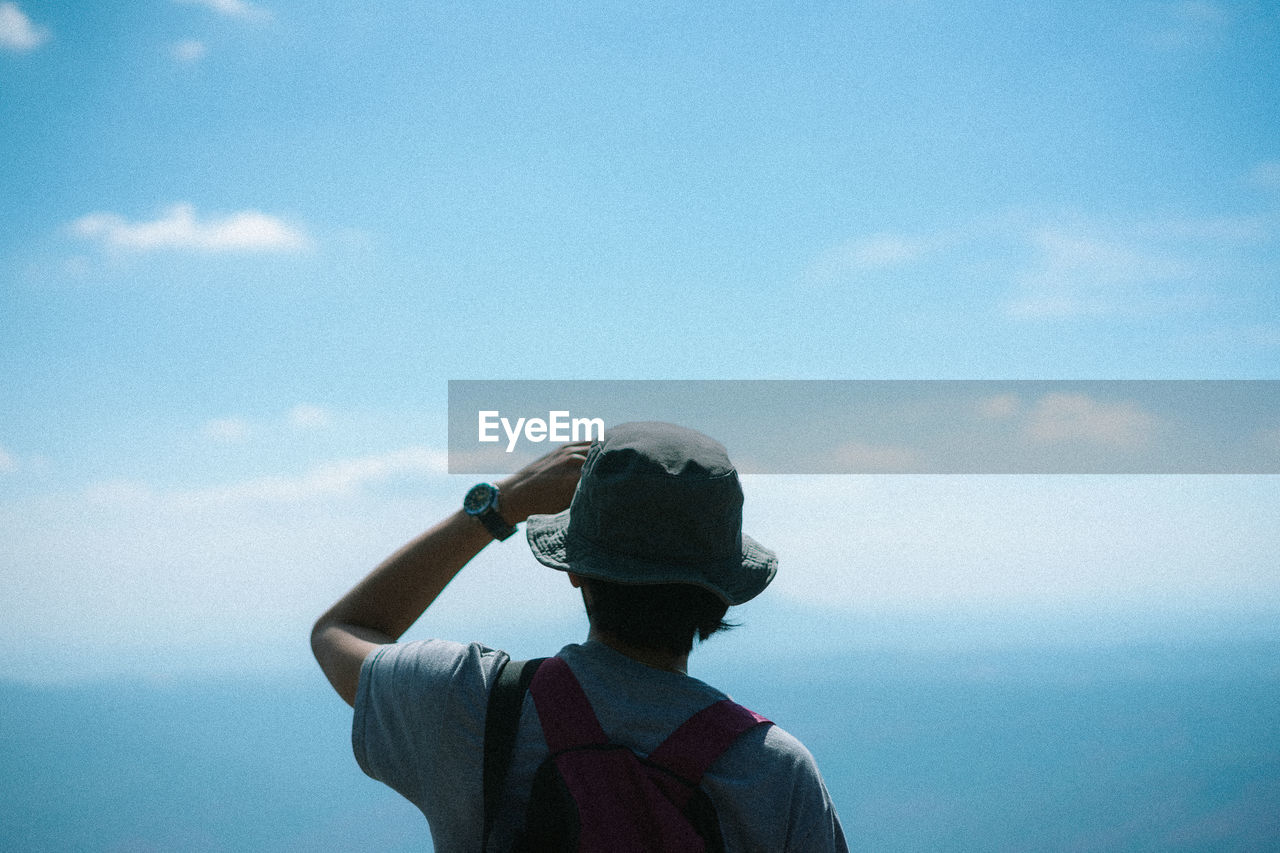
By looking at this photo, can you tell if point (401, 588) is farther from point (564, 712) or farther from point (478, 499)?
point (564, 712)

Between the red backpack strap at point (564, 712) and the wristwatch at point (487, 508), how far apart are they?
37cm

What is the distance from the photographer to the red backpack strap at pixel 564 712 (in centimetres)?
136

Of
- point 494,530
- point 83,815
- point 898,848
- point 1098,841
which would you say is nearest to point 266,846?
point 83,815

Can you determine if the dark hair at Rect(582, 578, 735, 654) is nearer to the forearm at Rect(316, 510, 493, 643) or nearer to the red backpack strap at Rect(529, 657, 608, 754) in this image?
the red backpack strap at Rect(529, 657, 608, 754)

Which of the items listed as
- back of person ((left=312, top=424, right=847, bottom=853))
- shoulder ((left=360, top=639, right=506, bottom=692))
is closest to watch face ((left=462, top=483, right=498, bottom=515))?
back of person ((left=312, top=424, right=847, bottom=853))

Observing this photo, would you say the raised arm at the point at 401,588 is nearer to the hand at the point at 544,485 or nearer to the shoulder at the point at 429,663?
the hand at the point at 544,485

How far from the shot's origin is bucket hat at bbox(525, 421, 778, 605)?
1454 mm

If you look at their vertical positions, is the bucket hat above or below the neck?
above

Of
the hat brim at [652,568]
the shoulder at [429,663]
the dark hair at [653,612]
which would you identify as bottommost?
the shoulder at [429,663]

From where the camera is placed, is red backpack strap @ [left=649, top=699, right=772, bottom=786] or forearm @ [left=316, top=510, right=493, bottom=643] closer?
red backpack strap @ [left=649, top=699, right=772, bottom=786]

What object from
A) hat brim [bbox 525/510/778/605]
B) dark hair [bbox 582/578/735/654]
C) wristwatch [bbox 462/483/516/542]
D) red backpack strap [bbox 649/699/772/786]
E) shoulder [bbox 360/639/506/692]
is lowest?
red backpack strap [bbox 649/699/772/786]

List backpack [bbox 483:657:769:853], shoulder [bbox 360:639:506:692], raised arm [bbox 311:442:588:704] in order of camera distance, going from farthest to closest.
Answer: raised arm [bbox 311:442:588:704] < shoulder [bbox 360:639:506:692] < backpack [bbox 483:657:769:853]

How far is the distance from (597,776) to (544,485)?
0.62 meters

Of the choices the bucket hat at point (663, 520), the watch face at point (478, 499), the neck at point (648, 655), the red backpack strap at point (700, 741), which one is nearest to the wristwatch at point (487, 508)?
the watch face at point (478, 499)
